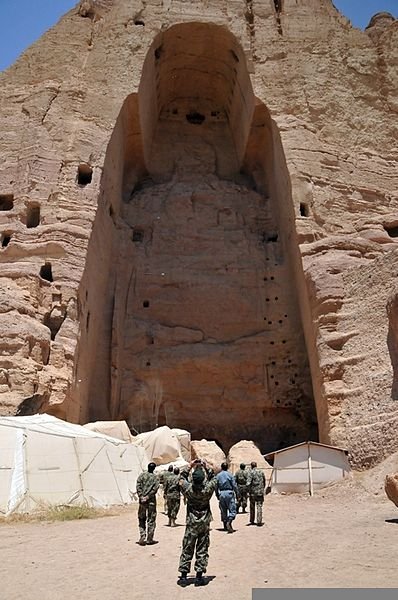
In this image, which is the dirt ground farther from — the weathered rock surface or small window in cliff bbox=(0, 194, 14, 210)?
small window in cliff bbox=(0, 194, 14, 210)

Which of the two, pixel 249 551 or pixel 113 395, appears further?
pixel 113 395

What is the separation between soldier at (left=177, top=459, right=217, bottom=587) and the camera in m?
4.21

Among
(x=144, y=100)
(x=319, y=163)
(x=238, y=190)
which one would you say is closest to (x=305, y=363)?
(x=319, y=163)

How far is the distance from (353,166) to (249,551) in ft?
48.7

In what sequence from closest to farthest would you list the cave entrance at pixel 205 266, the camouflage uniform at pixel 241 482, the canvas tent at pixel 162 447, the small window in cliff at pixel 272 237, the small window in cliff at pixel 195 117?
the camouflage uniform at pixel 241 482 < the canvas tent at pixel 162 447 < the cave entrance at pixel 205 266 < the small window in cliff at pixel 272 237 < the small window in cliff at pixel 195 117

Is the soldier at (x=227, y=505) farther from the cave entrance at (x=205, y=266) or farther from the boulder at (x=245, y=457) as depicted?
the cave entrance at (x=205, y=266)

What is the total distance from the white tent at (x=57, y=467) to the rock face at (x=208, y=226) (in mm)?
2550

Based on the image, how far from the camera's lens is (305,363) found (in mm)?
16609

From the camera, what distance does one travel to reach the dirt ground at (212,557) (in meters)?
3.98

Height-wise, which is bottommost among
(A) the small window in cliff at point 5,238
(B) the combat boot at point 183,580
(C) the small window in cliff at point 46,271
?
(B) the combat boot at point 183,580

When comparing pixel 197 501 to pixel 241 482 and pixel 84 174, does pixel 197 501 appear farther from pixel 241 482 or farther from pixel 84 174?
pixel 84 174

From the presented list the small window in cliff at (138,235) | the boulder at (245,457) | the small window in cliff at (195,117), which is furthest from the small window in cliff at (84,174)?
the boulder at (245,457)

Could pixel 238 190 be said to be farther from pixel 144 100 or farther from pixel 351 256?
pixel 351 256

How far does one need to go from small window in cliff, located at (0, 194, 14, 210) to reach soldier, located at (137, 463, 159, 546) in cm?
1205
